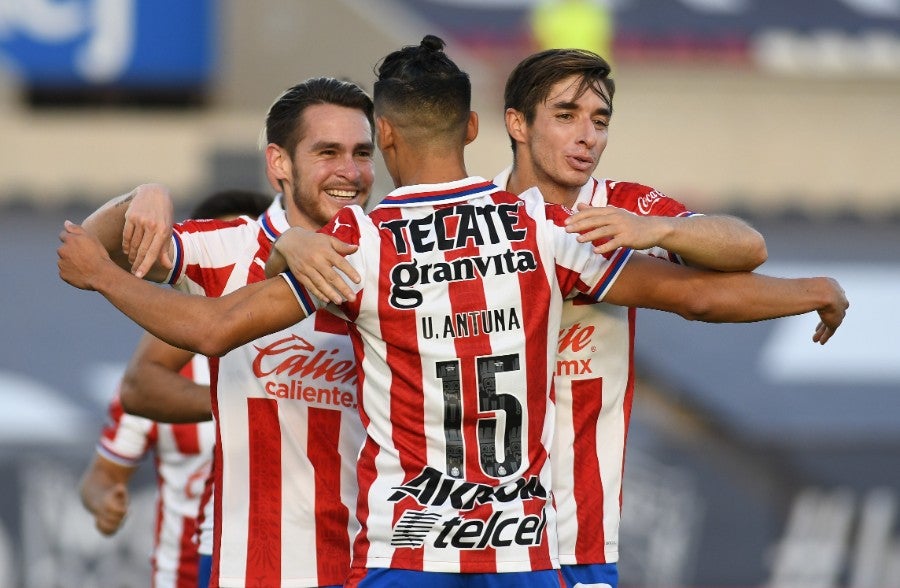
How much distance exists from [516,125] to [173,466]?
2.43 meters

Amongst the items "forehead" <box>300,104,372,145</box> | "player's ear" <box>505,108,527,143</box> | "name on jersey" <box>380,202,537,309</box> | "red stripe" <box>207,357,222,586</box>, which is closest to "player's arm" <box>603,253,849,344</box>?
"name on jersey" <box>380,202,537,309</box>

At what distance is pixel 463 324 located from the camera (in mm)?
3707

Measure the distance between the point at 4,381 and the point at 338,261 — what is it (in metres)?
8.50

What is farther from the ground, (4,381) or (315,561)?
(315,561)

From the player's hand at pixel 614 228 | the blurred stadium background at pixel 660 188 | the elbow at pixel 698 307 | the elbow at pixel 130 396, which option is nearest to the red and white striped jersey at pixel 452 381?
the player's hand at pixel 614 228

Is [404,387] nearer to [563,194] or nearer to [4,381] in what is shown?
[563,194]

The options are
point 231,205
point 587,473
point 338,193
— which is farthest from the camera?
point 231,205

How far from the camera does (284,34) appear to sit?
15.9m

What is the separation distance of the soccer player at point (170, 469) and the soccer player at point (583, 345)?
1.81m

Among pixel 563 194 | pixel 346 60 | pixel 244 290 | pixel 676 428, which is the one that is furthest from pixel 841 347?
pixel 244 290

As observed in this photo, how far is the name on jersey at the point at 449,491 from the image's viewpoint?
3.71 metres

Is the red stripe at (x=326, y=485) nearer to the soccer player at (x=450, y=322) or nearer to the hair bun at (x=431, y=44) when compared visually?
the soccer player at (x=450, y=322)

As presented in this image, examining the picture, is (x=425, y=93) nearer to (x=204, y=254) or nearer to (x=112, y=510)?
(x=204, y=254)

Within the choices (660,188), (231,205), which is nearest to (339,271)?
(231,205)
